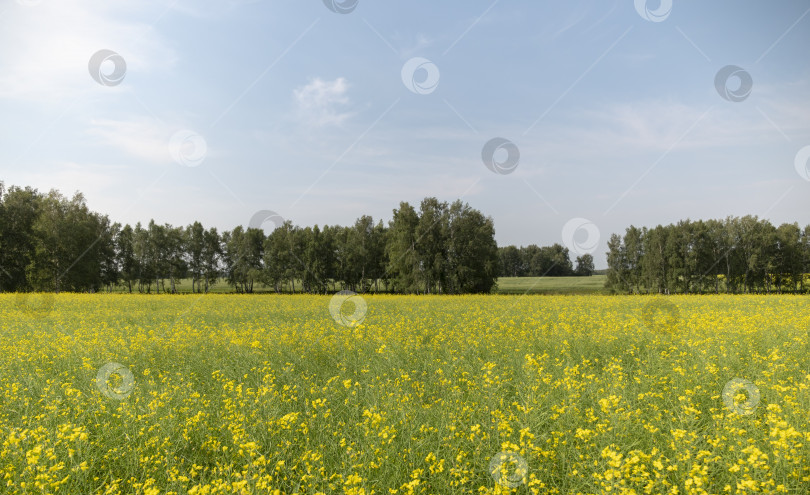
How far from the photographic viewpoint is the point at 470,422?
5.22 m

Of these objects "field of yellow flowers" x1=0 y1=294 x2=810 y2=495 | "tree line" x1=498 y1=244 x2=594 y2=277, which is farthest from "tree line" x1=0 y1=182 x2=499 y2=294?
"tree line" x1=498 y1=244 x2=594 y2=277

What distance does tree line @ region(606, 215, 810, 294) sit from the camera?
214 ft

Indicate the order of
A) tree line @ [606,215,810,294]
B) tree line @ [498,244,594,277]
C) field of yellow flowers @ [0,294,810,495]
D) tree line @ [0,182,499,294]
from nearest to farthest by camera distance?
field of yellow flowers @ [0,294,810,495], tree line @ [0,182,499,294], tree line @ [606,215,810,294], tree line @ [498,244,594,277]

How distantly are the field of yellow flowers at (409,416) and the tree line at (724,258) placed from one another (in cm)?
6420

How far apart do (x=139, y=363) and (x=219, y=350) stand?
1714mm

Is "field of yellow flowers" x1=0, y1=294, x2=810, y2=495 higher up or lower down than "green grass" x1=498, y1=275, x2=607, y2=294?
lower down

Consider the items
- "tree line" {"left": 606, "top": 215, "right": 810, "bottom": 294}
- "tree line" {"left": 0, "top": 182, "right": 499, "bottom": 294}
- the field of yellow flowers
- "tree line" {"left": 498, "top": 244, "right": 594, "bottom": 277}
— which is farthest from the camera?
"tree line" {"left": 498, "top": 244, "right": 594, "bottom": 277}

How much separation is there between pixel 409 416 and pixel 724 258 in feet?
262

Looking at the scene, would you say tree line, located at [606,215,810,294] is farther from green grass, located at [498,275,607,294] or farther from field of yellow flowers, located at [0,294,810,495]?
field of yellow flowers, located at [0,294,810,495]

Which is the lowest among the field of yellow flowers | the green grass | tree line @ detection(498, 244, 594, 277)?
the field of yellow flowers

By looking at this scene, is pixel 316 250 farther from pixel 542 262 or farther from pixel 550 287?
pixel 542 262

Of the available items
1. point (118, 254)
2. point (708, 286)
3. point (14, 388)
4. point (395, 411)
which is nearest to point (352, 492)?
point (395, 411)

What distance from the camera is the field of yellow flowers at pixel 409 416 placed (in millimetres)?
4070

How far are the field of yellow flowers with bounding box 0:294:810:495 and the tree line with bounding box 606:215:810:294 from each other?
64202 mm
